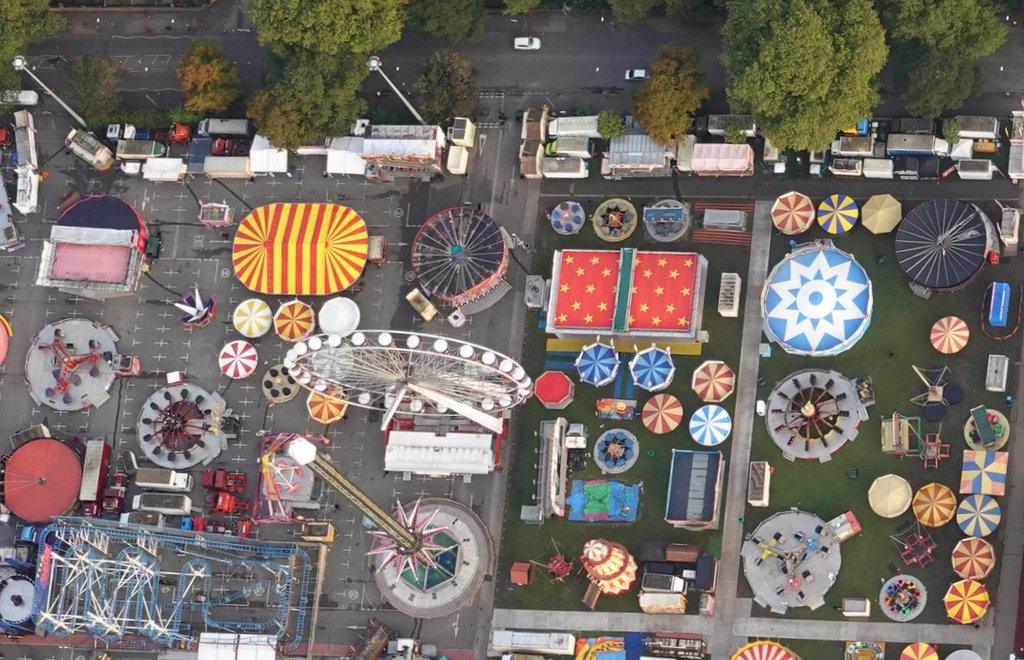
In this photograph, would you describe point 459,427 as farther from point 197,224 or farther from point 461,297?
point 197,224

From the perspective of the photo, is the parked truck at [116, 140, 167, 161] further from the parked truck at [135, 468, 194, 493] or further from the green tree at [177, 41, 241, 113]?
the parked truck at [135, 468, 194, 493]

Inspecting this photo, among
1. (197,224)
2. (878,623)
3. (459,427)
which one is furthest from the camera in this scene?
(197,224)

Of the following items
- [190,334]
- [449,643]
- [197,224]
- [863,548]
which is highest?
[197,224]

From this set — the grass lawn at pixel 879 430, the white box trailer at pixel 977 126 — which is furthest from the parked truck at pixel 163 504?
the white box trailer at pixel 977 126

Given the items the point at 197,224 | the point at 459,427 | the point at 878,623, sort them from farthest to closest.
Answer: the point at 197,224, the point at 459,427, the point at 878,623

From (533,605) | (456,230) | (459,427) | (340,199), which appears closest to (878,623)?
(533,605)

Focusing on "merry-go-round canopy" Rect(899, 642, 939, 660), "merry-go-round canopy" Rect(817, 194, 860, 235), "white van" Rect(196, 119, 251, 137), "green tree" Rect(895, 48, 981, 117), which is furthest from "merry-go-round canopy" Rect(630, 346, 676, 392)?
"white van" Rect(196, 119, 251, 137)

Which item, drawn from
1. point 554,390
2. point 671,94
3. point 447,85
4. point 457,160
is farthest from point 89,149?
point 671,94

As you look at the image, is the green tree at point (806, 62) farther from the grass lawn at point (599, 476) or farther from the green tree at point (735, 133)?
the grass lawn at point (599, 476)
